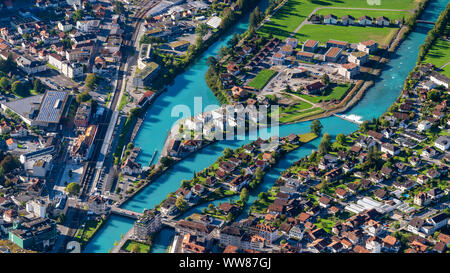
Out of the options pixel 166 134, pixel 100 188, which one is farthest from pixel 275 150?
pixel 100 188

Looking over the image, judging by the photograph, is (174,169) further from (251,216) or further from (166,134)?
(251,216)

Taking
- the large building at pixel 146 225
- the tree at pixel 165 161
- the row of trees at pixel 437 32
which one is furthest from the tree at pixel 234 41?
the large building at pixel 146 225

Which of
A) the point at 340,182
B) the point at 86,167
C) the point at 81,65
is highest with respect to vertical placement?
the point at 81,65

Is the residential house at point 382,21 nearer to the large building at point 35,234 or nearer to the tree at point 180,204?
the tree at point 180,204

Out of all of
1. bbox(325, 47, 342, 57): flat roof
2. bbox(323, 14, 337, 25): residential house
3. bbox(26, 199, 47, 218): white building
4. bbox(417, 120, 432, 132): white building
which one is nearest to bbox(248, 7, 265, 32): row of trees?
bbox(323, 14, 337, 25): residential house

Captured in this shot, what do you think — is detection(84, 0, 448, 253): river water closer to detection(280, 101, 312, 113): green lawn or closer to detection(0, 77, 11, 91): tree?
detection(280, 101, 312, 113): green lawn

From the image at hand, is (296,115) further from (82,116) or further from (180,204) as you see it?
(82,116)
